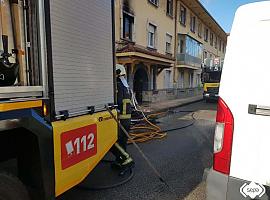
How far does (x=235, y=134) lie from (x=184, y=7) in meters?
23.4

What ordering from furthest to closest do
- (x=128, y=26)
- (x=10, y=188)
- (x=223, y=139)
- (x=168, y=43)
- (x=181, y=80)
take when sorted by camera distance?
(x=181, y=80), (x=168, y=43), (x=128, y=26), (x=223, y=139), (x=10, y=188)

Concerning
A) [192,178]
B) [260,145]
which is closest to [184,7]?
[192,178]

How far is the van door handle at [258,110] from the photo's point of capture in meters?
1.93

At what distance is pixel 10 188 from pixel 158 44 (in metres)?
17.3

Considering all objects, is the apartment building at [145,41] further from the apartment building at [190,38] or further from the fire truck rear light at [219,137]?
the fire truck rear light at [219,137]

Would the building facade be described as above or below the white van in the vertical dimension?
above

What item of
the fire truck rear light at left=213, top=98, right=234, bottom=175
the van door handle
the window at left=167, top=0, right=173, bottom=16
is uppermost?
the window at left=167, top=0, right=173, bottom=16

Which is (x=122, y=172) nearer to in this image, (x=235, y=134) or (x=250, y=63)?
(x=235, y=134)

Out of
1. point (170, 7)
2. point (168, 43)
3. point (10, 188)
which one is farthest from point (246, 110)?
point (170, 7)

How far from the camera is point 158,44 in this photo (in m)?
18.4

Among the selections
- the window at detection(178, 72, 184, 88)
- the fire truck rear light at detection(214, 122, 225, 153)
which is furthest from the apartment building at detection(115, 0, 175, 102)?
the fire truck rear light at detection(214, 122, 225, 153)

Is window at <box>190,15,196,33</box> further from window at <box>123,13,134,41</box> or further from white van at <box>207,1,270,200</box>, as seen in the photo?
white van at <box>207,1,270,200</box>

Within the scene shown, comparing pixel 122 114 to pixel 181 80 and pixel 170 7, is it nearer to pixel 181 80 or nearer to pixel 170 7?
pixel 170 7

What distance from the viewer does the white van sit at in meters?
1.97
